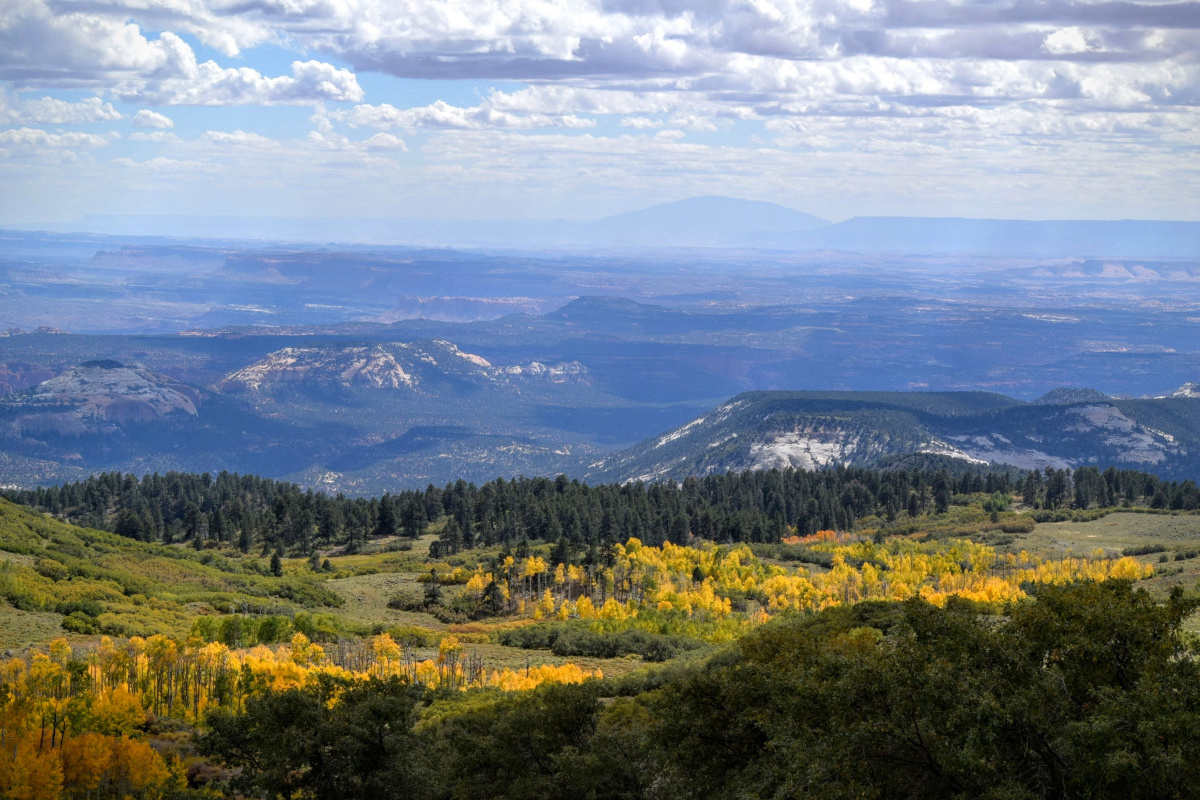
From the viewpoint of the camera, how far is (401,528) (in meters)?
185

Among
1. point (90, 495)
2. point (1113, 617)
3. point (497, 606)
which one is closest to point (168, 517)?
point (90, 495)

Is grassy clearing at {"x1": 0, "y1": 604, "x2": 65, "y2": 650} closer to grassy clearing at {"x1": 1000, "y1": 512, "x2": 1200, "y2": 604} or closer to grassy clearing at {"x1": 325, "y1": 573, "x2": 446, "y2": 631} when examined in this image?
Answer: grassy clearing at {"x1": 325, "y1": 573, "x2": 446, "y2": 631}

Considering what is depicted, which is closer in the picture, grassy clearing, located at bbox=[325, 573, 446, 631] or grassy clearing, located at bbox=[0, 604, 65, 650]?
grassy clearing, located at bbox=[0, 604, 65, 650]

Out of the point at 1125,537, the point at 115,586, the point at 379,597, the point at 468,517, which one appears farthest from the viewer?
the point at 468,517

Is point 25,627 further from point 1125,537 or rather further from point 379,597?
point 1125,537

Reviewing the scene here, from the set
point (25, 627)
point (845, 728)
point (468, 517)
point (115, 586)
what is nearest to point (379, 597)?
point (115, 586)

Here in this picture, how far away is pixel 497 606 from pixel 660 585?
66.0 ft

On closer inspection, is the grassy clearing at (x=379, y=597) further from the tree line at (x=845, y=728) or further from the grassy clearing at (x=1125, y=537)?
the grassy clearing at (x=1125, y=537)

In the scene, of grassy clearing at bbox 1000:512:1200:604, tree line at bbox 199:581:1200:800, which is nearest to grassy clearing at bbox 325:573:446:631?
tree line at bbox 199:581:1200:800

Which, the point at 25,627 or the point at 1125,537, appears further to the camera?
the point at 1125,537

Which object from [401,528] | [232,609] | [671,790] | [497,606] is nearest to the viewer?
[671,790]

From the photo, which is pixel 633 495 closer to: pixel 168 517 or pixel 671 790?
pixel 168 517

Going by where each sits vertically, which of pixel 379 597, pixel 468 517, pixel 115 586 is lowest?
pixel 468 517

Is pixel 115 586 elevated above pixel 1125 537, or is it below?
above
